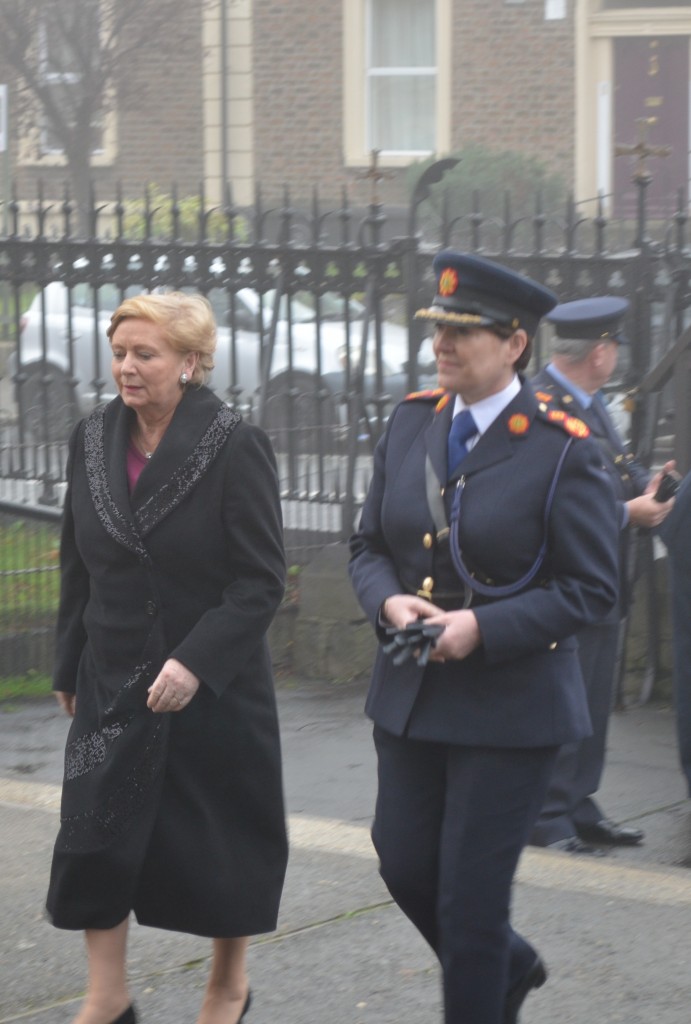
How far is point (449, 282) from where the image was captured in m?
3.50

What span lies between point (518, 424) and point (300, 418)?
5.22 meters

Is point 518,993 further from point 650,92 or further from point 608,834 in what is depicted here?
point 650,92

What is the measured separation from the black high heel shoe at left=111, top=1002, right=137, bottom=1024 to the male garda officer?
2.02 metres

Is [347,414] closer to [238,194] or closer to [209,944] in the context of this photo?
[209,944]

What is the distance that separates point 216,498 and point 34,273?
5.52m

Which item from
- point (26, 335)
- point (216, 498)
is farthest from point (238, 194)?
point (216, 498)

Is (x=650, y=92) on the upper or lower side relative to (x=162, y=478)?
upper

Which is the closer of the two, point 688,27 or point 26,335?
point 26,335

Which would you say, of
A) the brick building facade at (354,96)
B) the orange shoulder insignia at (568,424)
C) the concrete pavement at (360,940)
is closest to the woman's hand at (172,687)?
the concrete pavement at (360,940)

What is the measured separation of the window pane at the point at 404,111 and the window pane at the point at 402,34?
265 mm

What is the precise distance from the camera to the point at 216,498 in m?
3.79

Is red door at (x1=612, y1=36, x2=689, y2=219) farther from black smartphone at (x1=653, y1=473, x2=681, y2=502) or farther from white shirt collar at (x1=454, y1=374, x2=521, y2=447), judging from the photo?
white shirt collar at (x1=454, y1=374, x2=521, y2=447)

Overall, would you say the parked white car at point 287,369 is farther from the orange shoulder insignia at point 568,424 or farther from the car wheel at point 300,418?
the orange shoulder insignia at point 568,424

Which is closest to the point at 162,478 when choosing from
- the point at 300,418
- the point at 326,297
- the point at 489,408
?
the point at 489,408
